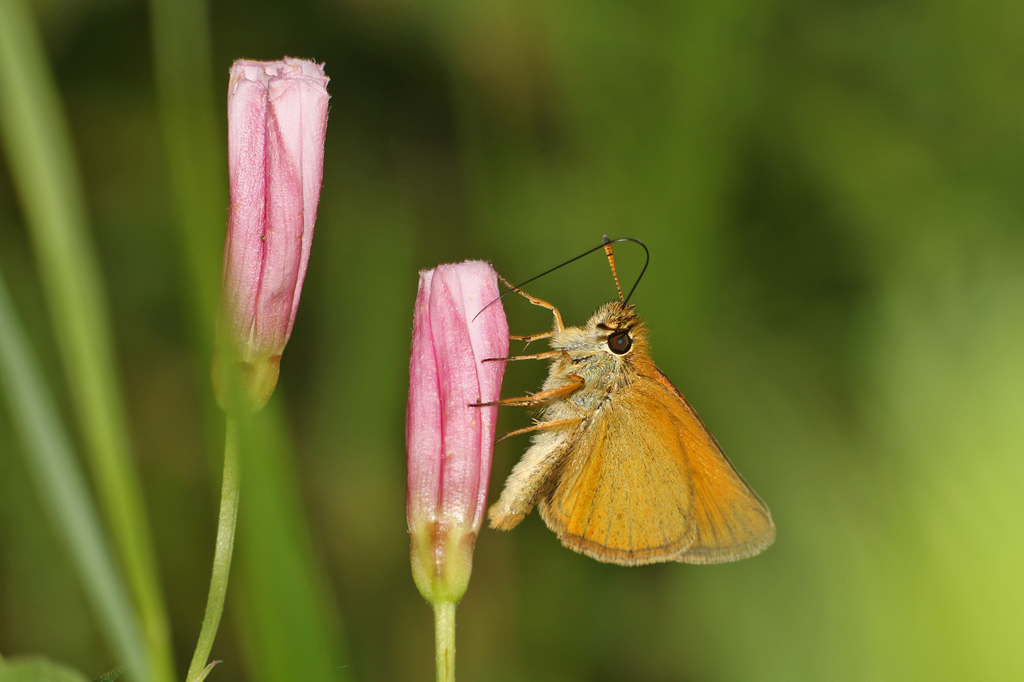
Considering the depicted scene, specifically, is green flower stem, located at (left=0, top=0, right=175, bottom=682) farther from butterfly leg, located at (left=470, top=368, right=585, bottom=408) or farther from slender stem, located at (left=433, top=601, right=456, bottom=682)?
butterfly leg, located at (left=470, top=368, right=585, bottom=408)

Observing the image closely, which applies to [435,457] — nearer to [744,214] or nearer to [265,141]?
[265,141]

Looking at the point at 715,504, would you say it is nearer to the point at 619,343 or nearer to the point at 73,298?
the point at 619,343

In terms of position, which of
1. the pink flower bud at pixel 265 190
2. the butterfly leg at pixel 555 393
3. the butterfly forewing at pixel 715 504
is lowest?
the butterfly forewing at pixel 715 504

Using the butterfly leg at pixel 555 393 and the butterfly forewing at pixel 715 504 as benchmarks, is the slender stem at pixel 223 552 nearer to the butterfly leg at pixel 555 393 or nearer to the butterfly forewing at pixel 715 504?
the butterfly leg at pixel 555 393

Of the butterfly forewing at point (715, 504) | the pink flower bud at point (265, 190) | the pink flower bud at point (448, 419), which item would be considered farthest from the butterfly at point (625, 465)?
the pink flower bud at point (265, 190)

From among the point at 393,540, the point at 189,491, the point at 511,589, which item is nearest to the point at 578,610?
the point at 511,589

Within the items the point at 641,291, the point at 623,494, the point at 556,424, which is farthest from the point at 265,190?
the point at 641,291
